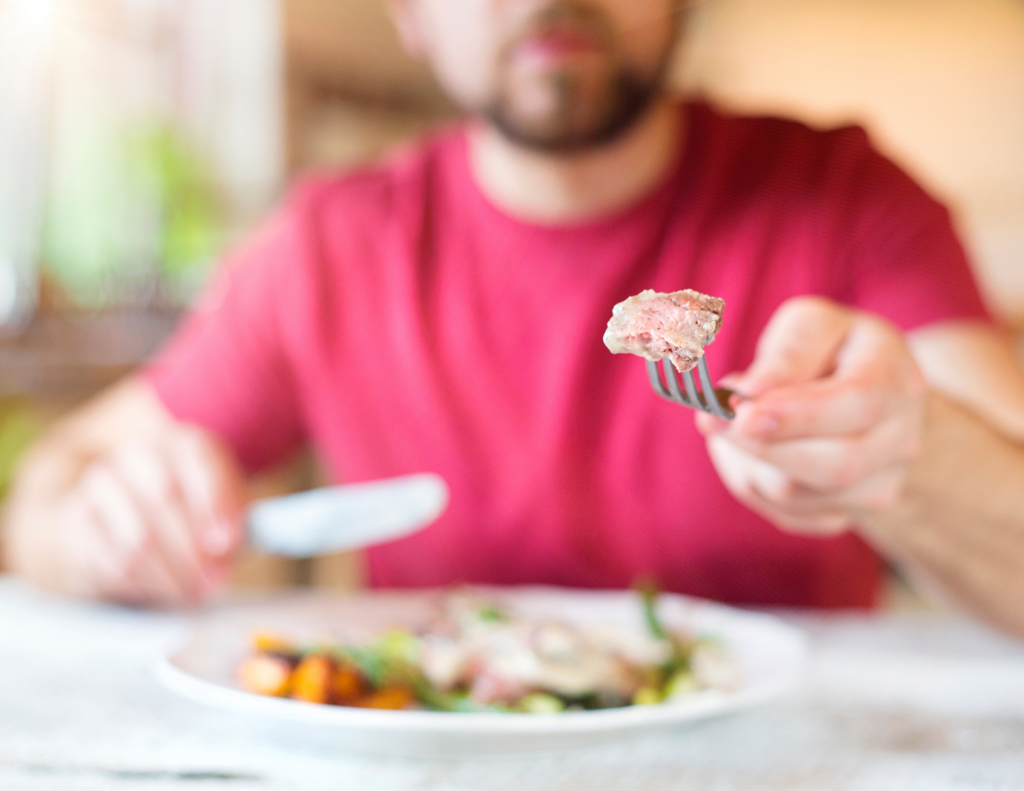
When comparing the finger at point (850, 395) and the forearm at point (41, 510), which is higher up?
the finger at point (850, 395)

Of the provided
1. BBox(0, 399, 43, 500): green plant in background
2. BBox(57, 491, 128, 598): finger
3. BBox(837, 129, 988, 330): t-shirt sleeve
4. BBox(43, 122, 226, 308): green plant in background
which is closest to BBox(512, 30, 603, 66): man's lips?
BBox(837, 129, 988, 330): t-shirt sleeve

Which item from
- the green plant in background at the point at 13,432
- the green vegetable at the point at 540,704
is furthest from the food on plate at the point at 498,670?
the green plant in background at the point at 13,432

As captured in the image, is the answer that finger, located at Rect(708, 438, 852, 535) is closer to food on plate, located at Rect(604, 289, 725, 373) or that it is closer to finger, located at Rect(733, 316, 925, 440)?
finger, located at Rect(733, 316, 925, 440)

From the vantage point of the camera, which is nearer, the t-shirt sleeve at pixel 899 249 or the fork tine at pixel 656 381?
the fork tine at pixel 656 381

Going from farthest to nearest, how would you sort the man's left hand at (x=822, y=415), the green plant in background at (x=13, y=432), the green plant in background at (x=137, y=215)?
the green plant in background at (x=13, y=432)
the green plant in background at (x=137, y=215)
the man's left hand at (x=822, y=415)

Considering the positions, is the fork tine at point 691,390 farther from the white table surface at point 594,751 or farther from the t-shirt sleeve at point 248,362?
the t-shirt sleeve at point 248,362

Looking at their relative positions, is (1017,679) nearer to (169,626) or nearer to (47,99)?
(169,626)

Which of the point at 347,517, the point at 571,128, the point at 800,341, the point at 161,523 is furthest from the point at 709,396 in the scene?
the point at 161,523

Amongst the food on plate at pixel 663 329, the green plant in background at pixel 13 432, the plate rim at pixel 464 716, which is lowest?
the green plant in background at pixel 13 432
